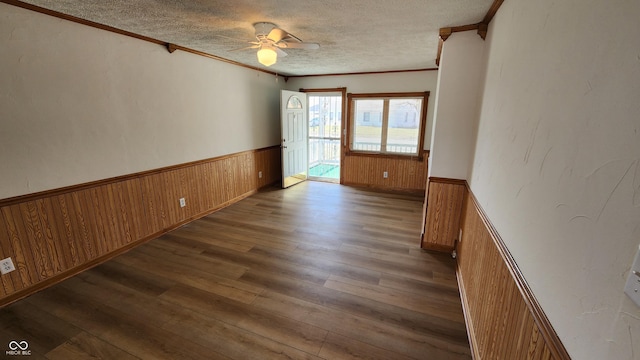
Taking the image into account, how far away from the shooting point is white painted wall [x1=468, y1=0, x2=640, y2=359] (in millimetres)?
582

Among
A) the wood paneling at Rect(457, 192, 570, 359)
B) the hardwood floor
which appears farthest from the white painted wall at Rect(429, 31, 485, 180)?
the hardwood floor

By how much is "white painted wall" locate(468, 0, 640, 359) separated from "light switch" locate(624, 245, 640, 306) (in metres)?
0.02

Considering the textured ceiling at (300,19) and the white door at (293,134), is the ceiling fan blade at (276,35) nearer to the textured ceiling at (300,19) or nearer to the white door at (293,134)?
the textured ceiling at (300,19)

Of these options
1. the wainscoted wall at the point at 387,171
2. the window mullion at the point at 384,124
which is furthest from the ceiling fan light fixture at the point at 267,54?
the wainscoted wall at the point at 387,171

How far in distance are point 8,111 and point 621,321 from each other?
3339 millimetres

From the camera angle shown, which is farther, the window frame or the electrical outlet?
the window frame

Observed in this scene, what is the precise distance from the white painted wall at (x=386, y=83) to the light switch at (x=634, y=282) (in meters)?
4.42

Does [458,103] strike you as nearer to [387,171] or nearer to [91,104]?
[387,171]

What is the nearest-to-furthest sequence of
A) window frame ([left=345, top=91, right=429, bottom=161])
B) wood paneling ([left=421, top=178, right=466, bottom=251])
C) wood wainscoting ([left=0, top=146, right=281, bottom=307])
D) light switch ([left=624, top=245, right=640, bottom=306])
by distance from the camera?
light switch ([left=624, top=245, right=640, bottom=306]), wood wainscoting ([left=0, top=146, right=281, bottom=307]), wood paneling ([left=421, top=178, right=466, bottom=251]), window frame ([left=345, top=91, right=429, bottom=161])

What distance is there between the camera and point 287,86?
5535 millimetres

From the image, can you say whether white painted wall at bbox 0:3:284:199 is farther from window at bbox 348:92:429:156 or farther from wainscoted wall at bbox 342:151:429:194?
wainscoted wall at bbox 342:151:429:194

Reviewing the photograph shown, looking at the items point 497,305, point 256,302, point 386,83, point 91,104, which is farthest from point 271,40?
point 386,83

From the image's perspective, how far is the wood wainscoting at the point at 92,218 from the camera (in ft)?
6.65

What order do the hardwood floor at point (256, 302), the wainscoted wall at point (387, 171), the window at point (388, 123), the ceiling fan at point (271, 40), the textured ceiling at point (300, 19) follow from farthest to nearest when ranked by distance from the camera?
1. the wainscoted wall at point (387, 171)
2. the window at point (388, 123)
3. the ceiling fan at point (271, 40)
4. the textured ceiling at point (300, 19)
5. the hardwood floor at point (256, 302)
